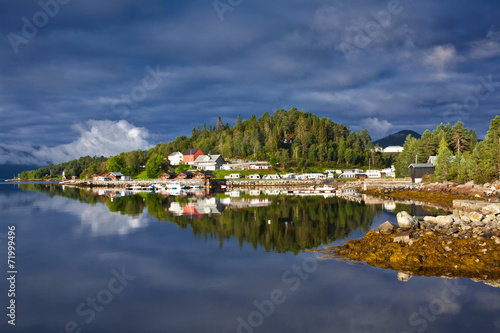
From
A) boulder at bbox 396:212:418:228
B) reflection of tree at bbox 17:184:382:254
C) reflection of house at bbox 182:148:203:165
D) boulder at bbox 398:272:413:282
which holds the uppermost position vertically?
reflection of house at bbox 182:148:203:165

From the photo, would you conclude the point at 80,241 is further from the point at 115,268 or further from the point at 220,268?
the point at 220,268

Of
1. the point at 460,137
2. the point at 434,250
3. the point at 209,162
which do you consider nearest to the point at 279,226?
the point at 434,250

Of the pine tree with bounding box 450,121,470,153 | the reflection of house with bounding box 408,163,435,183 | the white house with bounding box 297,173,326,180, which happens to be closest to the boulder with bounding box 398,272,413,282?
the reflection of house with bounding box 408,163,435,183

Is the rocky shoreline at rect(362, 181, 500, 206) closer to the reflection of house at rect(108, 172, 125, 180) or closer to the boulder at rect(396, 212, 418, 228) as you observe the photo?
the boulder at rect(396, 212, 418, 228)

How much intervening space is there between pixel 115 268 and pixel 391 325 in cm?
1386

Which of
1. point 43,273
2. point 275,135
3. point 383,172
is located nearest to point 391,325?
point 43,273

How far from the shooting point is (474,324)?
11.9 m

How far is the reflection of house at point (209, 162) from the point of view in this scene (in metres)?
136

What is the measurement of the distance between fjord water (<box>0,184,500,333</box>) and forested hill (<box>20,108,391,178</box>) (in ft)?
354

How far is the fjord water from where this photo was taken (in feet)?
40.3

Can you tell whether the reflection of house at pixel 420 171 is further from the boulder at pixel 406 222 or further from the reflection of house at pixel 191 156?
the reflection of house at pixel 191 156

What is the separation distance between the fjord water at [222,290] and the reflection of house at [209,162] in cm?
10886

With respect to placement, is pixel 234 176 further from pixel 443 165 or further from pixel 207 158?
pixel 443 165

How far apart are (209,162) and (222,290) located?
123172 mm
